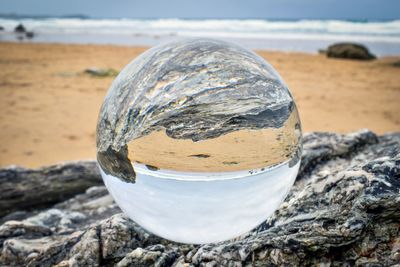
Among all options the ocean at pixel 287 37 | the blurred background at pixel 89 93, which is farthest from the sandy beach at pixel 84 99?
the ocean at pixel 287 37

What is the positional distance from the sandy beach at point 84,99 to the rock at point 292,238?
4428 millimetres

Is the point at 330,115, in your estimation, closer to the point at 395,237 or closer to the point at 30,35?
the point at 395,237

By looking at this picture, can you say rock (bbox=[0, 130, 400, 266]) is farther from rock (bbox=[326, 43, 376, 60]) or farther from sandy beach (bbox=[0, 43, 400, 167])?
rock (bbox=[326, 43, 376, 60])

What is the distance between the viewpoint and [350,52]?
19.8 m

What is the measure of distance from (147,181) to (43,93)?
1044cm

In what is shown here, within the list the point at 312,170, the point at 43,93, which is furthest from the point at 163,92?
the point at 43,93

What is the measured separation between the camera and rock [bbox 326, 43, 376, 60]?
64.4ft

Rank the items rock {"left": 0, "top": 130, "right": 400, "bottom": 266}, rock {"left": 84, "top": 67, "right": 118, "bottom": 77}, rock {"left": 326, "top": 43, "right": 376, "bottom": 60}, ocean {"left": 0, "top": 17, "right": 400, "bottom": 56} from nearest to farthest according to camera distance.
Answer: rock {"left": 0, "top": 130, "right": 400, "bottom": 266} < rock {"left": 84, "top": 67, "right": 118, "bottom": 77} < rock {"left": 326, "top": 43, "right": 376, "bottom": 60} < ocean {"left": 0, "top": 17, "right": 400, "bottom": 56}

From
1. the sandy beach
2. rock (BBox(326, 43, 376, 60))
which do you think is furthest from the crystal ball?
rock (BBox(326, 43, 376, 60))

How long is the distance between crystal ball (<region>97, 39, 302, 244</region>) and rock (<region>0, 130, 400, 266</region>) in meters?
0.13

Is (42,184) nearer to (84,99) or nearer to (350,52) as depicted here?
(84,99)

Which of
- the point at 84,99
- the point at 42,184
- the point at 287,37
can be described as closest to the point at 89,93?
the point at 84,99

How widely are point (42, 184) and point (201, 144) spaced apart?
2.45m

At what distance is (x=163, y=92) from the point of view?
1849mm
